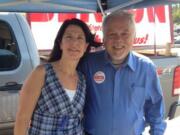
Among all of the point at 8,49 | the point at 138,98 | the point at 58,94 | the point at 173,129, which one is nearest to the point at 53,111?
the point at 58,94

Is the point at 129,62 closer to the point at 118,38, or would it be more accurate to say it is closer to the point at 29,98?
the point at 118,38

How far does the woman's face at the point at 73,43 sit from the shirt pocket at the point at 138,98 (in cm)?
42

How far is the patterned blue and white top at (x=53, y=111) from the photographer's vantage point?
258 centimetres

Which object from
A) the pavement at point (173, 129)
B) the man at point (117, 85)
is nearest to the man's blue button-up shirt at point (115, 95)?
the man at point (117, 85)

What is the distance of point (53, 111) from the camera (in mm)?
2574

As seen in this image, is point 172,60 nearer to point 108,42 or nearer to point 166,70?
point 166,70

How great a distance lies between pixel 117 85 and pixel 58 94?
1.33 ft

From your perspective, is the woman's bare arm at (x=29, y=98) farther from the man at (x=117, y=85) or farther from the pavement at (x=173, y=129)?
the pavement at (x=173, y=129)

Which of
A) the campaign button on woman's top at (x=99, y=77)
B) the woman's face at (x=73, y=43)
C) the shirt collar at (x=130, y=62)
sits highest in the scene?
the woman's face at (x=73, y=43)

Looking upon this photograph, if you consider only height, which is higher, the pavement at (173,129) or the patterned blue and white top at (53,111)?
the patterned blue and white top at (53,111)

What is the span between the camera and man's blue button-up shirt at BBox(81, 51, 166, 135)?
2781mm

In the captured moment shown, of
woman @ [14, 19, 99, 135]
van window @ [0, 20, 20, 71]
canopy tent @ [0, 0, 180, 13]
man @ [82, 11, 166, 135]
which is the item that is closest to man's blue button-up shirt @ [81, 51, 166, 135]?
man @ [82, 11, 166, 135]

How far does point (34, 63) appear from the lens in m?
4.37

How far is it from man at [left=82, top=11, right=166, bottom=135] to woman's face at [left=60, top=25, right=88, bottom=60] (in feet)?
0.65
